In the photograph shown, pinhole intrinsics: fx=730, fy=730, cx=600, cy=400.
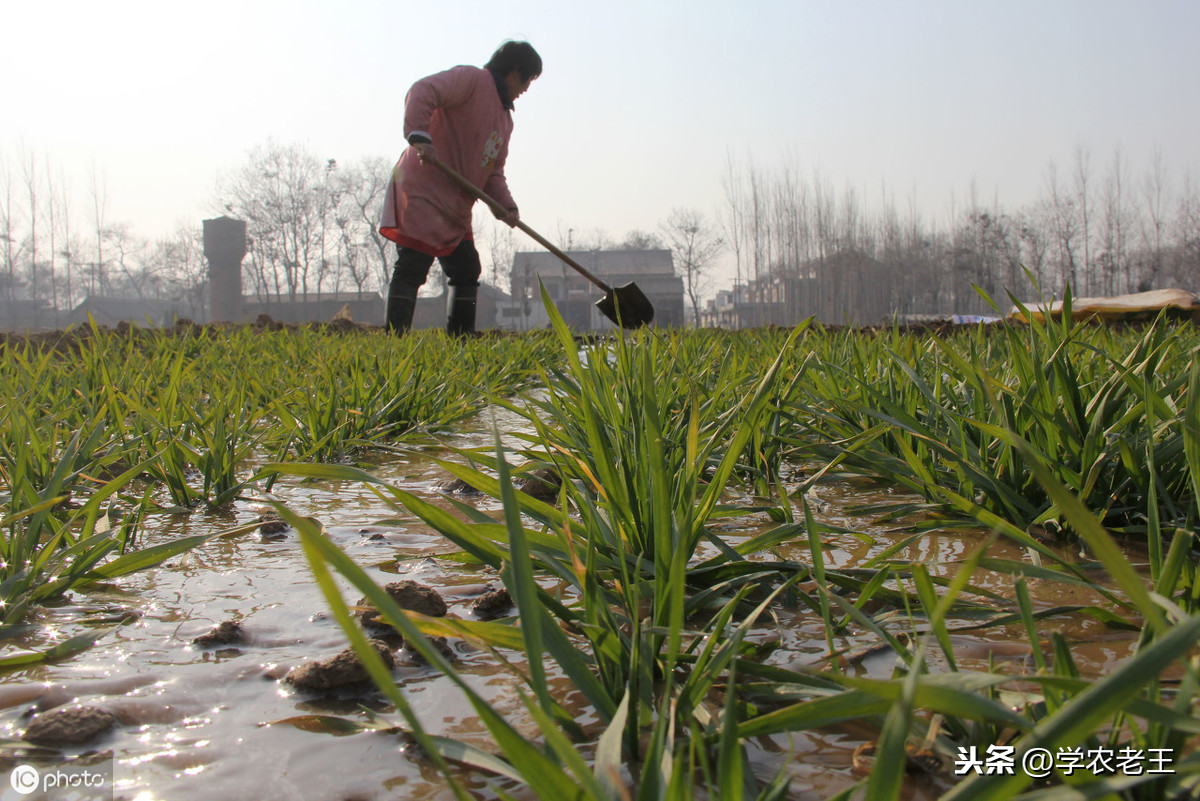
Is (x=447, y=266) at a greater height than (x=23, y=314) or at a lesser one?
lesser

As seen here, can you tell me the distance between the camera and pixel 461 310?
611cm

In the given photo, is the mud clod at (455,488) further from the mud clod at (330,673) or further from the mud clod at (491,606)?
the mud clod at (330,673)

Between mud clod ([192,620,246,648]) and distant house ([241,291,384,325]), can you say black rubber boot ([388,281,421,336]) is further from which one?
distant house ([241,291,384,325])

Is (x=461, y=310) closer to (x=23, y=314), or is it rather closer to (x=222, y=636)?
(x=222, y=636)

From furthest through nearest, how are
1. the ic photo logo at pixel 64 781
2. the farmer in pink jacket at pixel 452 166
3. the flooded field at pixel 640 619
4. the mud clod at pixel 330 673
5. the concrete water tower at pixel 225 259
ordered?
the concrete water tower at pixel 225 259 < the farmer in pink jacket at pixel 452 166 < the mud clod at pixel 330 673 < the ic photo logo at pixel 64 781 < the flooded field at pixel 640 619

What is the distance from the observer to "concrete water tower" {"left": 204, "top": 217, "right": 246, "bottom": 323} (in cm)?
2434

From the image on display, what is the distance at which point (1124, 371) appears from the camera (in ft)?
3.21

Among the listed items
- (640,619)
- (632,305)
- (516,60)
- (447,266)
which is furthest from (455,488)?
(516,60)

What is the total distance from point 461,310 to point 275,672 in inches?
218

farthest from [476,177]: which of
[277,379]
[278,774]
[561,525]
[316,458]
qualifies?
[278,774]

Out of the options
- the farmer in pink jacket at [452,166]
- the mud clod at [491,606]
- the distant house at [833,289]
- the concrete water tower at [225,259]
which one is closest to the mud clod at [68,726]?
the mud clod at [491,606]

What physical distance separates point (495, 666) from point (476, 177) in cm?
546

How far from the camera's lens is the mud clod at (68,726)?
60cm

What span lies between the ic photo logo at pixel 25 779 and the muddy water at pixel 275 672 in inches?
1.3
